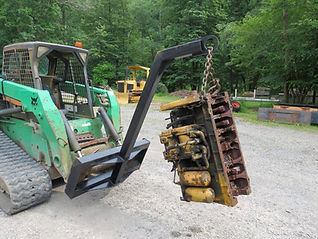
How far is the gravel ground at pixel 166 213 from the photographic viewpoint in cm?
283

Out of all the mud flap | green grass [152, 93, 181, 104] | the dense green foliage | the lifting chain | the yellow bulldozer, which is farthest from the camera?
green grass [152, 93, 181, 104]

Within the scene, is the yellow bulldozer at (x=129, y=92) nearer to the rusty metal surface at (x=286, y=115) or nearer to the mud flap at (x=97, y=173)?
the rusty metal surface at (x=286, y=115)

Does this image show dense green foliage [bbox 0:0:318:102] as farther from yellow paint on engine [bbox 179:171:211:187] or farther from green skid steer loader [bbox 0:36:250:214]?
yellow paint on engine [bbox 179:171:211:187]

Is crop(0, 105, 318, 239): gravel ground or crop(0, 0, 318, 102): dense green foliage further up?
crop(0, 0, 318, 102): dense green foliage

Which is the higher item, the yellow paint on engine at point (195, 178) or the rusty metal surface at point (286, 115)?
the yellow paint on engine at point (195, 178)

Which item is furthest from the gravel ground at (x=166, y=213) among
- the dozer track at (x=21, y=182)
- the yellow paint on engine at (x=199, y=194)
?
the yellow paint on engine at (x=199, y=194)

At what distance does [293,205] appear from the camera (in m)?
3.52

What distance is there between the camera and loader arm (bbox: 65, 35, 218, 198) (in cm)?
221

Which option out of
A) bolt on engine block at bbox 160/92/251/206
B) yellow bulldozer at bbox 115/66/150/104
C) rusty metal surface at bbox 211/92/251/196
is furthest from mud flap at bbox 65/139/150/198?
yellow bulldozer at bbox 115/66/150/104

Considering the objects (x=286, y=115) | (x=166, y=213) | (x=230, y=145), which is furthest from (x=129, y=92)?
(x=230, y=145)

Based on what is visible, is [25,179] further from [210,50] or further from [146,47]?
[146,47]

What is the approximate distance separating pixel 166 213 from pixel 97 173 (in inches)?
40.3

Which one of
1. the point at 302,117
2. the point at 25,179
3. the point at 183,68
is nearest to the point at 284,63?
the point at 302,117

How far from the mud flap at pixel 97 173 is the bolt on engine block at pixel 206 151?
0.75 metres
